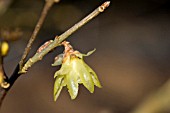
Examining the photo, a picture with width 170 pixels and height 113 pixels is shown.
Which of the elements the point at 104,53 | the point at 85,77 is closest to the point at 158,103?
the point at 85,77

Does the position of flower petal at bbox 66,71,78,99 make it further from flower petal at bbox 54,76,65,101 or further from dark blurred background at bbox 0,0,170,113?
dark blurred background at bbox 0,0,170,113

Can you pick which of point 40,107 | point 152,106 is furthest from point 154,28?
point 152,106

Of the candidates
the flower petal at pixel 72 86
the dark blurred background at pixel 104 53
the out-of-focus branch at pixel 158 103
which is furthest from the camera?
the dark blurred background at pixel 104 53

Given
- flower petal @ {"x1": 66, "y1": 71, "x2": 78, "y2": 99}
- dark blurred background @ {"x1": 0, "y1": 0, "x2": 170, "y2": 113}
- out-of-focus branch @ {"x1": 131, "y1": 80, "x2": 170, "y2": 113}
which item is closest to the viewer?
flower petal @ {"x1": 66, "y1": 71, "x2": 78, "y2": 99}

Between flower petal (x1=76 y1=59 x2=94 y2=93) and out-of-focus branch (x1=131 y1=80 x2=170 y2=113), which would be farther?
out-of-focus branch (x1=131 y1=80 x2=170 y2=113)

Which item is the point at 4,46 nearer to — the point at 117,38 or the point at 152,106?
the point at 152,106

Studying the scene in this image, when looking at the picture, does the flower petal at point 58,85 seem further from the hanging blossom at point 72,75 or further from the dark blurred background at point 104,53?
the dark blurred background at point 104,53

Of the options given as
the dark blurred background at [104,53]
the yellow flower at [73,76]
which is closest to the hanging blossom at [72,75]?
the yellow flower at [73,76]

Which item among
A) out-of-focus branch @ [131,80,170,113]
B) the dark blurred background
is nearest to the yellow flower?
out-of-focus branch @ [131,80,170,113]
